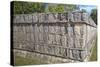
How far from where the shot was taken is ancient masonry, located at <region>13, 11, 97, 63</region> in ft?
8.87

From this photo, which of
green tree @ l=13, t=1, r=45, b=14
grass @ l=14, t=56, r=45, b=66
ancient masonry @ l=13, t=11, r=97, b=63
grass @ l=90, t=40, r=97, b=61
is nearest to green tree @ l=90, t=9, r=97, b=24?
ancient masonry @ l=13, t=11, r=97, b=63

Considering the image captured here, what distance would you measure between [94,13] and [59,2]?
0.62 m

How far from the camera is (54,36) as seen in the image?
2.84 meters

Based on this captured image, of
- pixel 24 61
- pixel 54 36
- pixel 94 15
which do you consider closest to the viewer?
pixel 24 61

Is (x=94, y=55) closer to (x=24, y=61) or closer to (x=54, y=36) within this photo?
(x=54, y=36)

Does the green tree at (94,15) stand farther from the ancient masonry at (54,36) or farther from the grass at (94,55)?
the grass at (94,55)

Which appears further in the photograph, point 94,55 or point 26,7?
point 94,55

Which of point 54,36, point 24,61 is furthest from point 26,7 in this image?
point 24,61

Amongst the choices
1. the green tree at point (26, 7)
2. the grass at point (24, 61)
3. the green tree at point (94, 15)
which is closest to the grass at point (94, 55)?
the green tree at point (94, 15)

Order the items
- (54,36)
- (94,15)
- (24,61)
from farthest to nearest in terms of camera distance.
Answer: (94,15), (54,36), (24,61)

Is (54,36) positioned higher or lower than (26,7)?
lower

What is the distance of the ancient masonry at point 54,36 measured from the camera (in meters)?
2.70

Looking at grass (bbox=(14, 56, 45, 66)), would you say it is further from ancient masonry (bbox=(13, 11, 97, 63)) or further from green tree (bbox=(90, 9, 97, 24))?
green tree (bbox=(90, 9, 97, 24))

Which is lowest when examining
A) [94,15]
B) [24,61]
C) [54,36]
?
[24,61]
